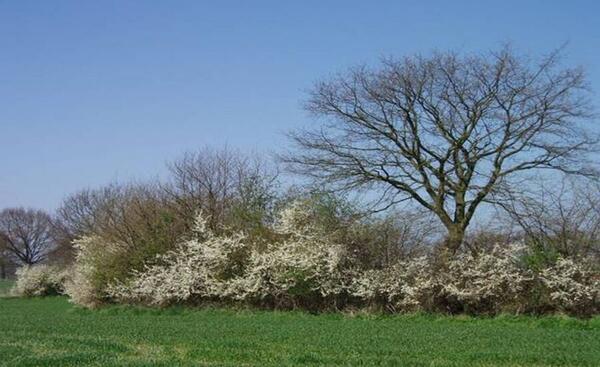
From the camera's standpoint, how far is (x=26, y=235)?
290ft

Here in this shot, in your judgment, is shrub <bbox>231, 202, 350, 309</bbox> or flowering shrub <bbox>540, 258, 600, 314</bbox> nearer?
flowering shrub <bbox>540, 258, 600, 314</bbox>

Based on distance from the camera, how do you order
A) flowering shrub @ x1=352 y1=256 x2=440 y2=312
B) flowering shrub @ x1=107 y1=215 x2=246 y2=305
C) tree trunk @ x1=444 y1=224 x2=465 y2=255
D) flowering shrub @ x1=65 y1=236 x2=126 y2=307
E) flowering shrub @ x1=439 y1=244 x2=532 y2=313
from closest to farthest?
flowering shrub @ x1=439 y1=244 x2=532 y2=313 < flowering shrub @ x1=352 y1=256 x2=440 y2=312 < tree trunk @ x1=444 y1=224 x2=465 y2=255 < flowering shrub @ x1=107 y1=215 x2=246 y2=305 < flowering shrub @ x1=65 y1=236 x2=126 y2=307

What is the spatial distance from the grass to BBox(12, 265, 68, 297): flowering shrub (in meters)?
31.7

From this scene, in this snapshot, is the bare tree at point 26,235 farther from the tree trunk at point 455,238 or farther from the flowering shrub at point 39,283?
the tree trunk at point 455,238

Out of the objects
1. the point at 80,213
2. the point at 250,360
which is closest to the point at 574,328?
the point at 250,360

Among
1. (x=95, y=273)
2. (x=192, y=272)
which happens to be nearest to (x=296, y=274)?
(x=192, y=272)

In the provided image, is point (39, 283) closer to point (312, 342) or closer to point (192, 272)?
point (192, 272)

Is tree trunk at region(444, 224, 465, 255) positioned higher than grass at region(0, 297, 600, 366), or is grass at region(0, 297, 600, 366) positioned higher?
tree trunk at region(444, 224, 465, 255)

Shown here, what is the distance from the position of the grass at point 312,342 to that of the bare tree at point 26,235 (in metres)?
69.9

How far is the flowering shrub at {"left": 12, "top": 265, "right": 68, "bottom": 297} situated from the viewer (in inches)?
2040

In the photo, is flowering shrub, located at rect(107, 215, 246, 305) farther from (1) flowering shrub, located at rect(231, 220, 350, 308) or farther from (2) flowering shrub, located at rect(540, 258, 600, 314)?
(2) flowering shrub, located at rect(540, 258, 600, 314)

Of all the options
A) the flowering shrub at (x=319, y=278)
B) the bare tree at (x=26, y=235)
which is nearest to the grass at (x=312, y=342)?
the flowering shrub at (x=319, y=278)

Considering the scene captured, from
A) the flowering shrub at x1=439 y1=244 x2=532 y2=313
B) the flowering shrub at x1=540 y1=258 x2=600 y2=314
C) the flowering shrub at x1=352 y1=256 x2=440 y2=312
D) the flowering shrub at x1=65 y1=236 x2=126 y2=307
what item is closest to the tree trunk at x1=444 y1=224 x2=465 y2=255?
the flowering shrub at x1=439 y1=244 x2=532 y2=313

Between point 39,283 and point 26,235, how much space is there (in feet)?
130
